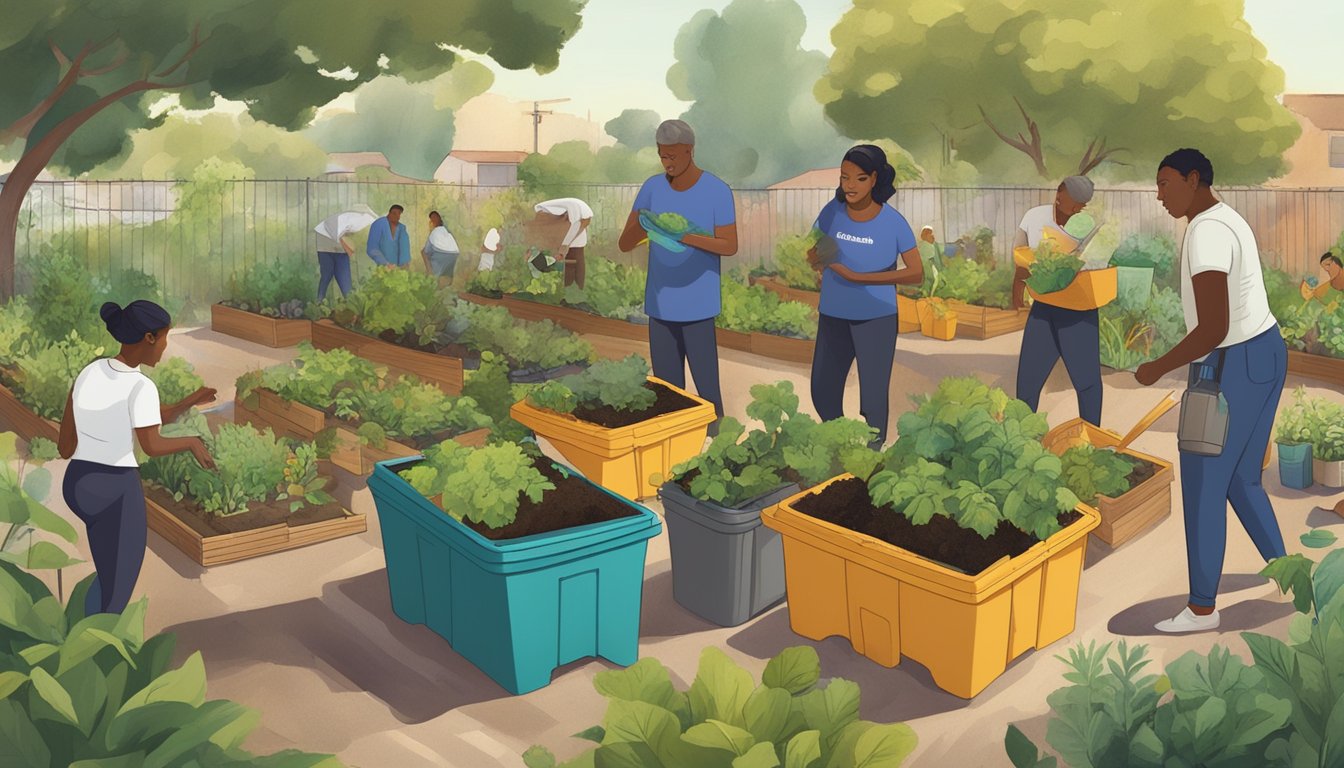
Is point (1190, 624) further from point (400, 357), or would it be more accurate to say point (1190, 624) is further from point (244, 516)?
point (400, 357)

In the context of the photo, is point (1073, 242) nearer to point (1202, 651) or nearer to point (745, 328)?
point (1202, 651)

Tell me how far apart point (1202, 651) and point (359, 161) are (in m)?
57.3

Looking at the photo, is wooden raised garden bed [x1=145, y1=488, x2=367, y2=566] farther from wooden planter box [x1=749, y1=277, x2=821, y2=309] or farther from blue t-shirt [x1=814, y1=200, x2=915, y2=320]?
wooden planter box [x1=749, y1=277, x2=821, y2=309]

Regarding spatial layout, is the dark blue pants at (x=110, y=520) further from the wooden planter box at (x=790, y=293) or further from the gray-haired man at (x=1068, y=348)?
the wooden planter box at (x=790, y=293)

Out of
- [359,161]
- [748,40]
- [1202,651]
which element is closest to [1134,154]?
Answer: [1202,651]

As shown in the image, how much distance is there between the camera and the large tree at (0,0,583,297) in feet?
38.1

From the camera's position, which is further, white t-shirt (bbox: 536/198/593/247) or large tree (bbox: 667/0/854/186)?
large tree (bbox: 667/0/854/186)

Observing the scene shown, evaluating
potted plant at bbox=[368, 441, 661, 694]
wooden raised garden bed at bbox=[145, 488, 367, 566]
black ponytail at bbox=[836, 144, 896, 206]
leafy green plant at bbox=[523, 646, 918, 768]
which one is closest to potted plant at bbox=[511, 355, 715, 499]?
wooden raised garden bed at bbox=[145, 488, 367, 566]

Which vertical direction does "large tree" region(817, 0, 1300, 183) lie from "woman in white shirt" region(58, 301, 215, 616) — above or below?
above

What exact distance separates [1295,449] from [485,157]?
5431 cm

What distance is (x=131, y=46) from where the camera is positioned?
1181 centimetres

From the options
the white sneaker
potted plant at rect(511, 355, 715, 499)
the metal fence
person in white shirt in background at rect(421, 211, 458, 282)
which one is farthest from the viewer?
the metal fence

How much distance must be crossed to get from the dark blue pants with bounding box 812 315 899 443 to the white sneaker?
6.63 feet

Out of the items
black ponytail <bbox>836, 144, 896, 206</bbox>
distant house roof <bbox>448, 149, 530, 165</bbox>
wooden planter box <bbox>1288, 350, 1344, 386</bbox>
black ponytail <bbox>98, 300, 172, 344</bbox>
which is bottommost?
wooden planter box <bbox>1288, 350, 1344, 386</bbox>
